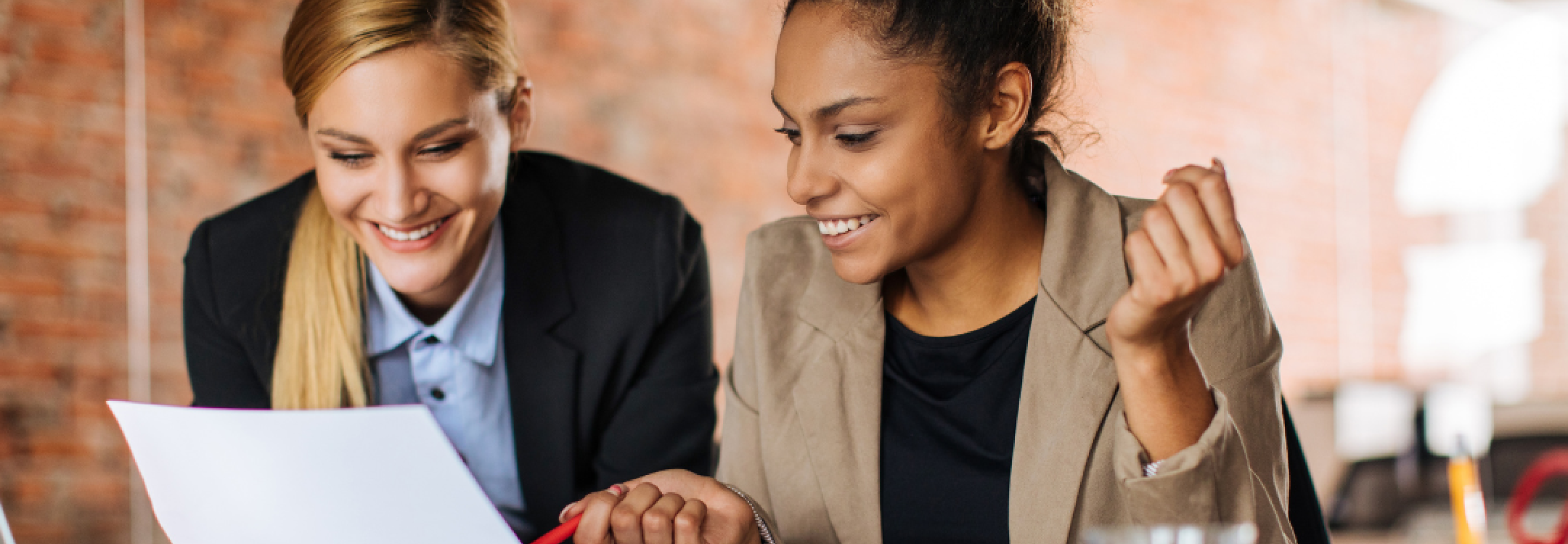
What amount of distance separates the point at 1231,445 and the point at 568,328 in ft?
2.89

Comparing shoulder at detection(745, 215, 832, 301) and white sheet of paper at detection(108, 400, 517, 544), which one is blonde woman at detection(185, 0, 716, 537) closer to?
shoulder at detection(745, 215, 832, 301)

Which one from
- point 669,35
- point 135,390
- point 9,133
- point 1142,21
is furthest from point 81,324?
point 1142,21

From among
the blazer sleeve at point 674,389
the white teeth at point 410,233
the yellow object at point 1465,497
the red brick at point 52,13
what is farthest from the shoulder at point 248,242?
the yellow object at point 1465,497

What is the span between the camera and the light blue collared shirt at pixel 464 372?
58.1 inches

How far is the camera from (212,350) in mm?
1512

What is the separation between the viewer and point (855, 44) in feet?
3.57

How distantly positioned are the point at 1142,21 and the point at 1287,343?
1.79 meters

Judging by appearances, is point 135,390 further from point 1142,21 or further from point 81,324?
point 1142,21

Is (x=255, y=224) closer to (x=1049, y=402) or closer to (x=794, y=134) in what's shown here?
(x=794, y=134)

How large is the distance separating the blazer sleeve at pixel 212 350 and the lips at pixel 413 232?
0.31 metres

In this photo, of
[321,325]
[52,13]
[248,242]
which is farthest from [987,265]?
[52,13]

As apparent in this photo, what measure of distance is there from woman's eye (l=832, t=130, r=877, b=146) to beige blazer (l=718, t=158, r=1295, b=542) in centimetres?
22

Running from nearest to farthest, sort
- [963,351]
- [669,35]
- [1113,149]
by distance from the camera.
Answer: [963,351] < [669,35] < [1113,149]

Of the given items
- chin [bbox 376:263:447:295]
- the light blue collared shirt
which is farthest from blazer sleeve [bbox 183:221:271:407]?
chin [bbox 376:263:447:295]
